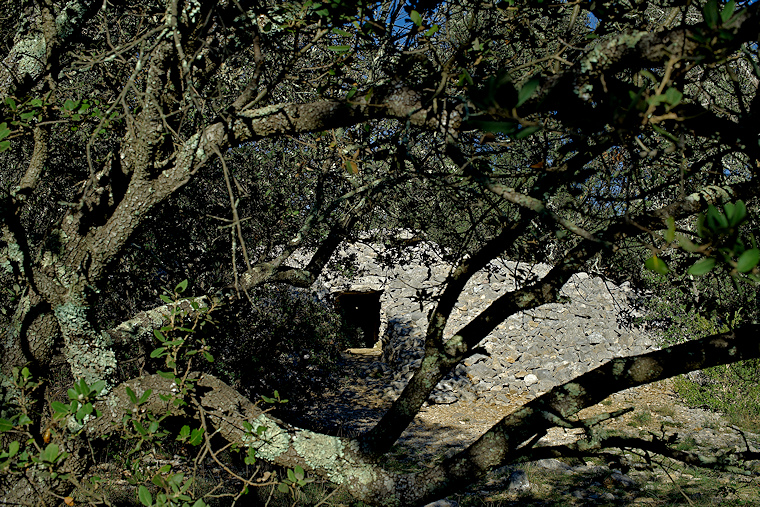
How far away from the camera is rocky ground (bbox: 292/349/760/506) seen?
5.67m

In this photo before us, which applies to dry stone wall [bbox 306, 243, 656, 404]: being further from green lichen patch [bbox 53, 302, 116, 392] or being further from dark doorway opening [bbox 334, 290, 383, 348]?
green lichen patch [bbox 53, 302, 116, 392]

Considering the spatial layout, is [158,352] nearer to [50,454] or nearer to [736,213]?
[50,454]

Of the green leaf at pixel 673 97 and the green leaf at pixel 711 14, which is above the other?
the green leaf at pixel 711 14

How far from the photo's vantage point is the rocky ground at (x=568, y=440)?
5672mm

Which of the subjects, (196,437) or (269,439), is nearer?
(196,437)

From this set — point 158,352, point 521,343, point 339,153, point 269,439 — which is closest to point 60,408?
point 158,352

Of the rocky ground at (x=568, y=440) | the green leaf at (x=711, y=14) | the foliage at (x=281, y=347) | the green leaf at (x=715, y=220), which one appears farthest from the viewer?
the rocky ground at (x=568, y=440)

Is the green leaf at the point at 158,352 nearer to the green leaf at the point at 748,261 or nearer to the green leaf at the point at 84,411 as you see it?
the green leaf at the point at 84,411

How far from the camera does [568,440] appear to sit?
762cm

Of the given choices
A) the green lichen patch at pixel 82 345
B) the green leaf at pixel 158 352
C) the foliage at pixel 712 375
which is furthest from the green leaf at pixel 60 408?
the foliage at pixel 712 375

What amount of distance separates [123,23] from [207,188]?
153cm

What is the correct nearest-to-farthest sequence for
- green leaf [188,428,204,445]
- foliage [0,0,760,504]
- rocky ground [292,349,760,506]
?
foliage [0,0,760,504]
green leaf [188,428,204,445]
rocky ground [292,349,760,506]

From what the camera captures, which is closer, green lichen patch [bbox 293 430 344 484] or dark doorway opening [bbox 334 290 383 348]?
green lichen patch [bbox 293 430 344 484]

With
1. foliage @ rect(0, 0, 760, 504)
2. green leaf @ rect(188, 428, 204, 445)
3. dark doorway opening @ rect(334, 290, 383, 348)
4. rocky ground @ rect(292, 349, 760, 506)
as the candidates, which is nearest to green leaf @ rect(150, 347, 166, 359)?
foliage @ rect(0, 0, 760, 504)
